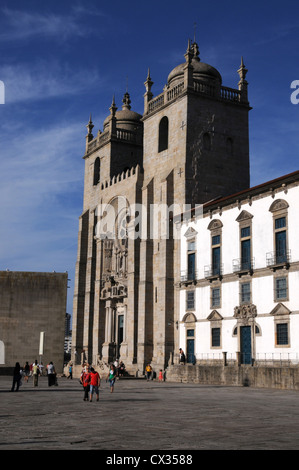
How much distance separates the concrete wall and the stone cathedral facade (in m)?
4.22

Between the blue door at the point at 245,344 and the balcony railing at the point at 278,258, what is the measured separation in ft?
14.8

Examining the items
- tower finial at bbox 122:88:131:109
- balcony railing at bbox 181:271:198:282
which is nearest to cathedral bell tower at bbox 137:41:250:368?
balcony railing at bbox 181:271:198:282

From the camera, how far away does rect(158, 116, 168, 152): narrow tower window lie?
49.7 m

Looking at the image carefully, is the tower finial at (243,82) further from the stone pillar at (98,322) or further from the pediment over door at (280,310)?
the pediment over door at (280,310)

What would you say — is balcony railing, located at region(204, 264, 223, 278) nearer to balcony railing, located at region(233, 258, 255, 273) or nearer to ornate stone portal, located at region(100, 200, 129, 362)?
balcony railing, located at region(233, 258, 255, 273)

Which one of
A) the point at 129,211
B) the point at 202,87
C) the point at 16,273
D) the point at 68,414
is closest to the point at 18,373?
the point at 68,414

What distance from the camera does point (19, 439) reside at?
35.8 feet

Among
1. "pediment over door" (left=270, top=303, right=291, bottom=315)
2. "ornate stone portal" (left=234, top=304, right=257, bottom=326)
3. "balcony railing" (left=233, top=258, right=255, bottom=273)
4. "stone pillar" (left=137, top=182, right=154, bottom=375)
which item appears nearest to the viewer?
"pediment over door" (left=270, top=303, right=291, bottom=315)

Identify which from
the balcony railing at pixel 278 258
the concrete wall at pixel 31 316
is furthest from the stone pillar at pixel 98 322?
the balcony railing at pixel 278 258

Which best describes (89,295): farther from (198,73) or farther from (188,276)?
(198,73)

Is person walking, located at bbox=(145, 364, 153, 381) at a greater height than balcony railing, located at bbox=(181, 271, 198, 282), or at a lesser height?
lesser

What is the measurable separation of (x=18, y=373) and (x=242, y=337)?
14674mm
